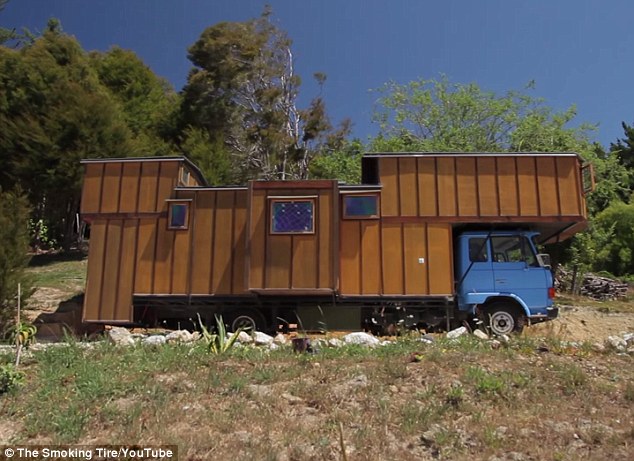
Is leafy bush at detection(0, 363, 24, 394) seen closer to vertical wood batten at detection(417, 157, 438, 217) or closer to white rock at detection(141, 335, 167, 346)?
white rock at detection(141, 335, 167, 346)

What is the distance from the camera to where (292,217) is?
34.6ft

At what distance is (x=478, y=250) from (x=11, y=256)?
8.72 m

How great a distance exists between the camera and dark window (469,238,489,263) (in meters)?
10.9

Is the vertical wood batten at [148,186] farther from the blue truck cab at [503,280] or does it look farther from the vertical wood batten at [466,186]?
the blue truck cab at [503,280]

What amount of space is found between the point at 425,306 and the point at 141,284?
19.0ft

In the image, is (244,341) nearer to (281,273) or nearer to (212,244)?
(281,273)

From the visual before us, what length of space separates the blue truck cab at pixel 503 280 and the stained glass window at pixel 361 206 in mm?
1922

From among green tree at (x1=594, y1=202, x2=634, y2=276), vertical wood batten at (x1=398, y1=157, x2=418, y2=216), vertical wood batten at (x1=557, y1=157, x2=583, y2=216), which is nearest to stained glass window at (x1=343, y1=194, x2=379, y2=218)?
vertical wood batten at (x1=398, y1=157, x2=418, y2=216)

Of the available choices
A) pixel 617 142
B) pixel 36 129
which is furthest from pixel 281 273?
pixel 617 142

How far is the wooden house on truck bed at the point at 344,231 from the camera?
35.4 feet

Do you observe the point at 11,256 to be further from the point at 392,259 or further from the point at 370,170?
the point at 370,170

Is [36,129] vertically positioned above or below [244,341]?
above

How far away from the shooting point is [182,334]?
9.09 m

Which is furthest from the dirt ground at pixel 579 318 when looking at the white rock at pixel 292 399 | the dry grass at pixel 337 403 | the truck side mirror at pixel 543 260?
the white rock at pixel 292 399
